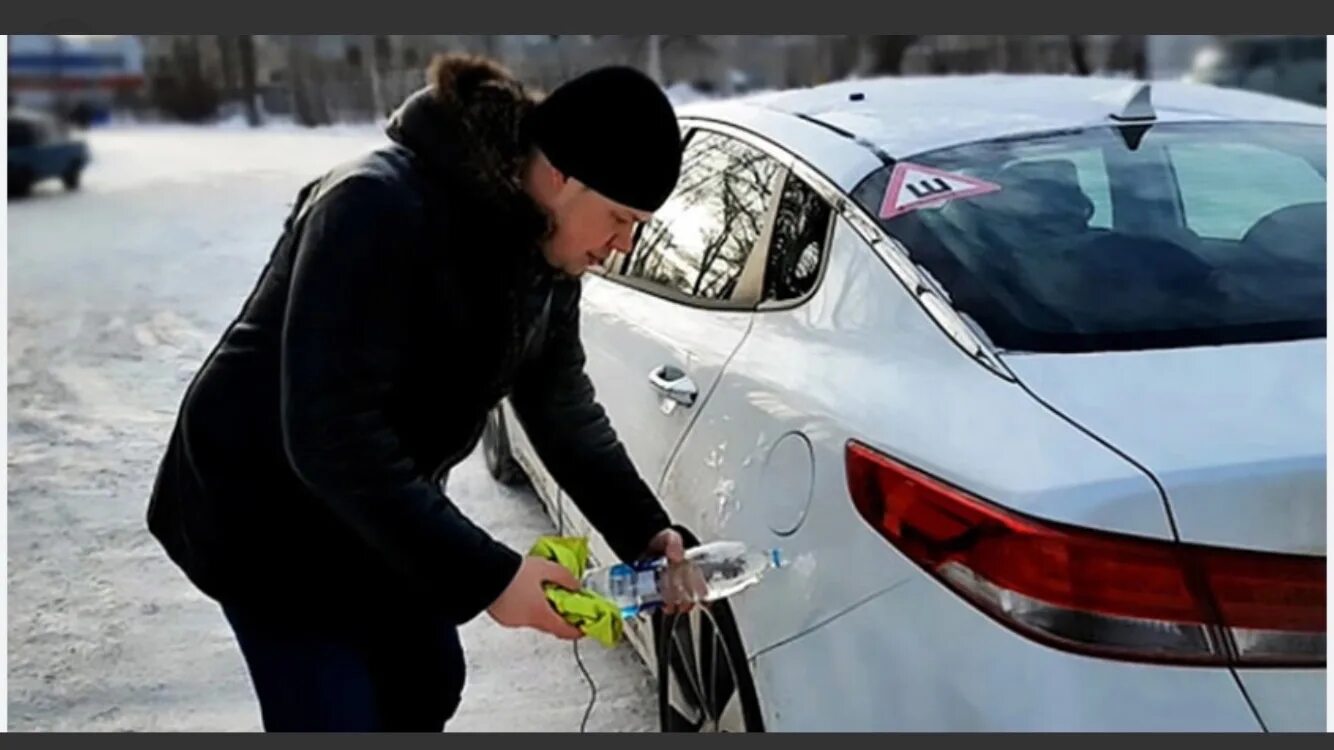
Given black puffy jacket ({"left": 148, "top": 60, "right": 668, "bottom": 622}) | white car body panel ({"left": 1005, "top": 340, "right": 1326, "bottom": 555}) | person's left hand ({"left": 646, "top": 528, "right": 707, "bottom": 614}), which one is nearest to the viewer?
white car body panel ({"left": 1005, "top": 340, "right": 1326, "bottom": 555})

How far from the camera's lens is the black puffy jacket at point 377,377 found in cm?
140

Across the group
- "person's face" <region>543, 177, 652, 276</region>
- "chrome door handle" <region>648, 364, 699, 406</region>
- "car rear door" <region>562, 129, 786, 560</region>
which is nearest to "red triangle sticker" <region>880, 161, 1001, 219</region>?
"car rear door" <region>562, 129, 786, 560</region>

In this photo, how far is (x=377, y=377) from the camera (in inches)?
56.1

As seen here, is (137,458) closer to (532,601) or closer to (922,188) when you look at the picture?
(532,601)

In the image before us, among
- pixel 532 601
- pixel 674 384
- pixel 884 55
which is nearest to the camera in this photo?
pixel 532 601

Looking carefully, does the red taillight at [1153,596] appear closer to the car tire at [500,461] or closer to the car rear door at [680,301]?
the car rear door at [680,301]

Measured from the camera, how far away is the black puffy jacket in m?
1.40

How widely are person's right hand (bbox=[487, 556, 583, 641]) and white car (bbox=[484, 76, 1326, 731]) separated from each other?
26 cm

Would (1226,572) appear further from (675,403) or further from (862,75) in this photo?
(862,75)

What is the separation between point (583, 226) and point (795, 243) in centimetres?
58

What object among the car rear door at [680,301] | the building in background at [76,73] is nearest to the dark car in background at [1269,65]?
the car rear door at [680,301]

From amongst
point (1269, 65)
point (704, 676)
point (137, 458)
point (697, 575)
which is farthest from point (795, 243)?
point (1269, 65)

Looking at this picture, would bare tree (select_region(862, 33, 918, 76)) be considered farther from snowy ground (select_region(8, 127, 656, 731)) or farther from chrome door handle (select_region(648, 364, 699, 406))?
snowy ground (select_region(8, 127, 656, 731))

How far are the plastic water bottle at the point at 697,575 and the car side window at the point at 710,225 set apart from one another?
0.47 metres
